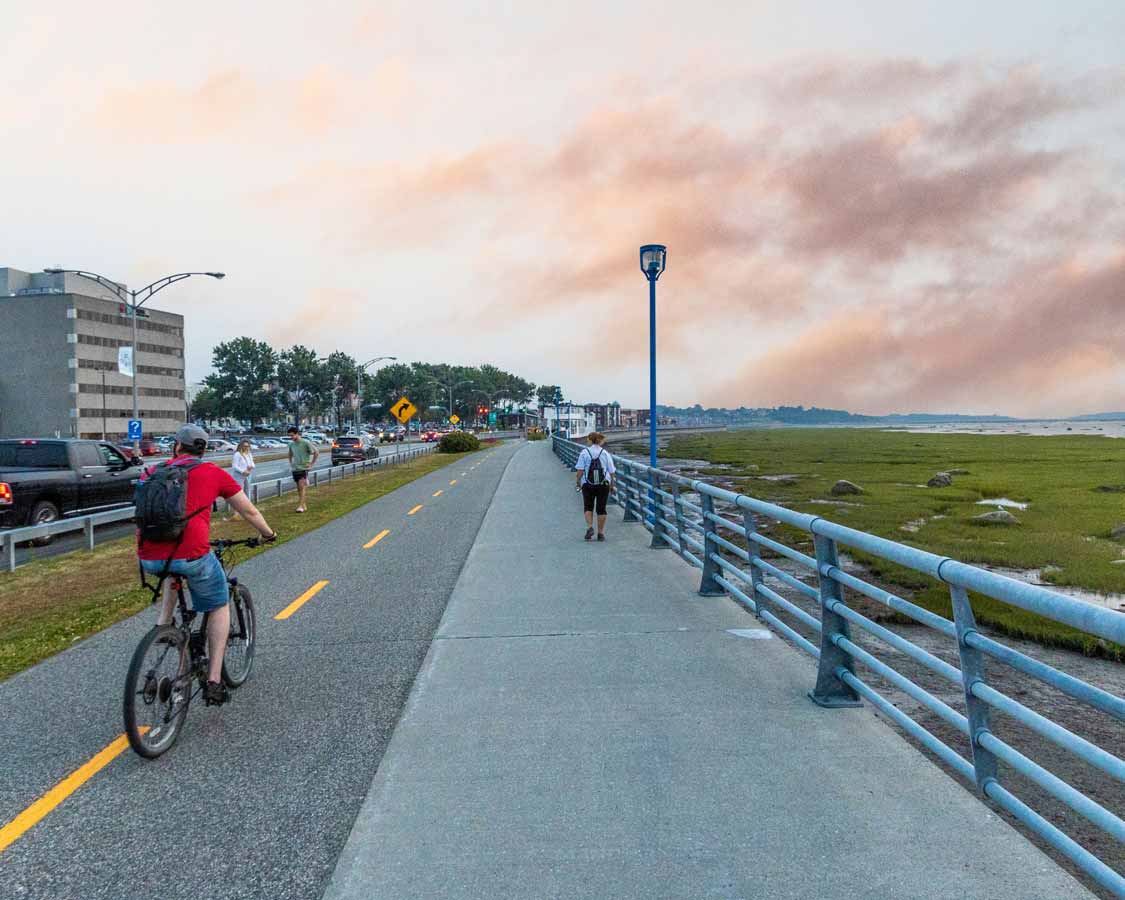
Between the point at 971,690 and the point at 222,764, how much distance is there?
13.3ft

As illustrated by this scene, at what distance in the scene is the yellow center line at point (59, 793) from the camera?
381 cm

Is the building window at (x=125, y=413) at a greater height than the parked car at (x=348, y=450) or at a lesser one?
greater

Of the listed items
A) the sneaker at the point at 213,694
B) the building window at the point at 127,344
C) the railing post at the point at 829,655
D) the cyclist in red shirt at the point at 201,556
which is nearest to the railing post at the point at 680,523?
the railing post at the point at 829,655

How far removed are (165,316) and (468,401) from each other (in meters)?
82.8

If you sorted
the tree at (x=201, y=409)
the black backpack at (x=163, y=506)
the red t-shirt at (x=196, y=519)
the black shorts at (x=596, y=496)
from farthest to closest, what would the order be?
the tree at (x=201, y=409)
the black shorts at (x=596, y=496)
the red t-shirt at (x=196, y=519)
the black backpack at (x=163, y=506)

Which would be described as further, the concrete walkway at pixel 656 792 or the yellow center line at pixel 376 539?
the yellow center line at pixel 376 539

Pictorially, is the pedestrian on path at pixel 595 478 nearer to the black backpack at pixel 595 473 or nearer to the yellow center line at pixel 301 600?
the black backpack at pixel 595 473

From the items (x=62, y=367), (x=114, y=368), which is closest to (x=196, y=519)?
(x=62, y=367)

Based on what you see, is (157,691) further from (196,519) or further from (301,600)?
(301,600)

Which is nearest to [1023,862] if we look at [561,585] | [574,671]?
[574,671]

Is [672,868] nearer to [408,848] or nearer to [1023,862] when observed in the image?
[408,848]

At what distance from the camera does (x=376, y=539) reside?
554 inches

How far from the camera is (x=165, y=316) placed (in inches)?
4742

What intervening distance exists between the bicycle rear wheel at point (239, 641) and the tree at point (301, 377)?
143 m
